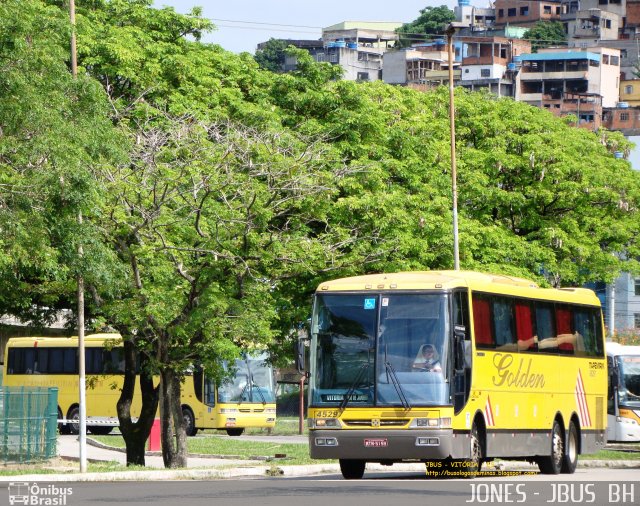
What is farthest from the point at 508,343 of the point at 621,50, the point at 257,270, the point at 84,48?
the point at 621,50

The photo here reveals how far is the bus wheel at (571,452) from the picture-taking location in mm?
27719

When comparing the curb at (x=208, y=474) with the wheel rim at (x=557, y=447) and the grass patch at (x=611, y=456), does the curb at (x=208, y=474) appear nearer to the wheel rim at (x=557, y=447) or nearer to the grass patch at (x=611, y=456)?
the wheel rim at (x=557, y=447)

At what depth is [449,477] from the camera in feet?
80.9

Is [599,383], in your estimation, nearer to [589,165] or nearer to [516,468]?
[516,468]

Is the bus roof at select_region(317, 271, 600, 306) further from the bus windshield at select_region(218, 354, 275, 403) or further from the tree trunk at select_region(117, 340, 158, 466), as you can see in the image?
the bus windshield at select_region(218, 354, 275, 403)

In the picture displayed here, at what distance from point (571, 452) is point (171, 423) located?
843 cm

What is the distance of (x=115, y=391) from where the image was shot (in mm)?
55156

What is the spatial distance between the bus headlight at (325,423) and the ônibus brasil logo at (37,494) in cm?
413

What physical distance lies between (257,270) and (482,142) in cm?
2499

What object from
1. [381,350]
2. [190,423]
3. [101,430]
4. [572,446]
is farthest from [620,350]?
[101,430]

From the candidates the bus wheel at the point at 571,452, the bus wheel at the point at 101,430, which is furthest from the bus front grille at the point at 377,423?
the bus wheel at the point at 101,430

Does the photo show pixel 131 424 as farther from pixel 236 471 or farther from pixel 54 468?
pixel 236 471

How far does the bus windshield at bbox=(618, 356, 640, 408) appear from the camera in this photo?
1657 inches

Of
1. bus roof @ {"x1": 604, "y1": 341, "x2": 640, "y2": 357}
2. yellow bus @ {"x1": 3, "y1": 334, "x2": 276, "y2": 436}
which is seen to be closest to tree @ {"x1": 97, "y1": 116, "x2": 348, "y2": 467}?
bus roof @ {"x1": 604, "y1": 341, "x2": 640, "y2": 357}
